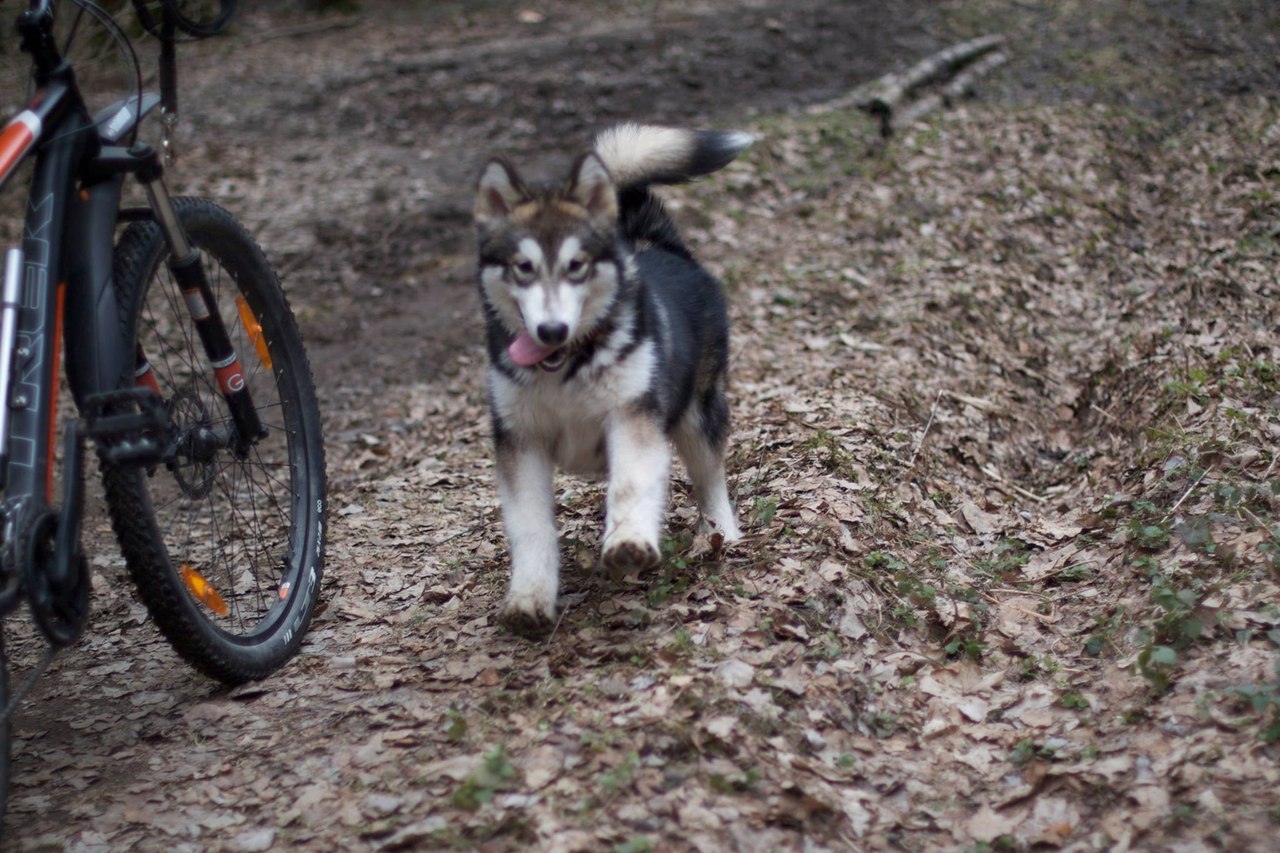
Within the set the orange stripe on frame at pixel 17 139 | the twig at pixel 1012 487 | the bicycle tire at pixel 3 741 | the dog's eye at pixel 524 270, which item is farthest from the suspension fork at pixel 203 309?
the twig at pixel 1012 487

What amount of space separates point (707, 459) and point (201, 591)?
1.97 metres

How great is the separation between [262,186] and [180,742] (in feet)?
25.9

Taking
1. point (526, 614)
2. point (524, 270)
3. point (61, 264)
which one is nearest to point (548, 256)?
point (524, 270)

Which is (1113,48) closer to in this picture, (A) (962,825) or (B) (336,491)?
(B) (336,491)

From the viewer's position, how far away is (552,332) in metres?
3.44

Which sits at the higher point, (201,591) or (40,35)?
(40,35)

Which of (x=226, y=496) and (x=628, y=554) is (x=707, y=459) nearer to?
(x=628, y=554)

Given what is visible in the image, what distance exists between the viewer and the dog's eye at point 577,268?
3.64m

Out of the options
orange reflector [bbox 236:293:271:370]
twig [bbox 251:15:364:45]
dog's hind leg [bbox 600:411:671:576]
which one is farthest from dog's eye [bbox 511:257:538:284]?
twig [bbox 251:15:364:45]

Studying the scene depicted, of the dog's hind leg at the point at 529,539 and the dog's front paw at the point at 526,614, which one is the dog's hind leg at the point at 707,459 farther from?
the dog's front paw at the point at 526,614

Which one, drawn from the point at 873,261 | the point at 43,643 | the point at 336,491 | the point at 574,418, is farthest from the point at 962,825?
the point at 873,261

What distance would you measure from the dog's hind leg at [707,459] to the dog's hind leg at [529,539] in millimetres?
712

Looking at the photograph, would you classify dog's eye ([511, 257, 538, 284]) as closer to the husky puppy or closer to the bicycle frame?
the husky puppy

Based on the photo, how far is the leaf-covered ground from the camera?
10.2ft
